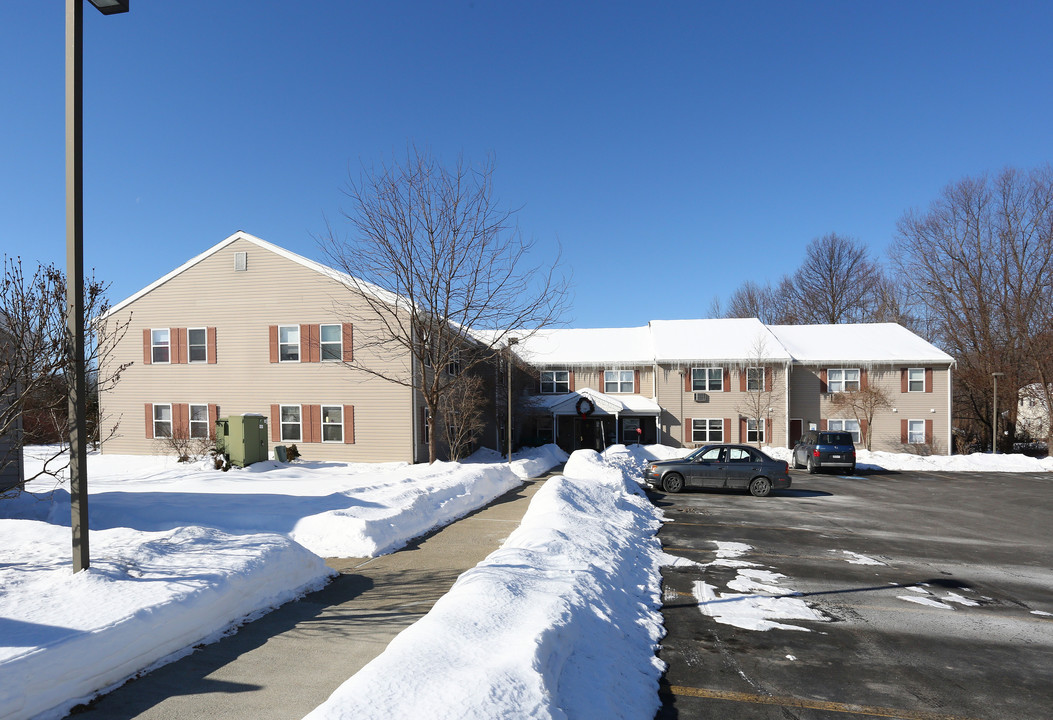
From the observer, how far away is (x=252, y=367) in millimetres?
25312

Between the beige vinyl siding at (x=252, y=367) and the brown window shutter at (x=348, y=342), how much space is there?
24 cm

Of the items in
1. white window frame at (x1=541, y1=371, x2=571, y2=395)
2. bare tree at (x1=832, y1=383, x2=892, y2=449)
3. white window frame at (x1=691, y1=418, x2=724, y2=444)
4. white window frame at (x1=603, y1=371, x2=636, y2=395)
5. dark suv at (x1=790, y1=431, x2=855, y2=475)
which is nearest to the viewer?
dark suv at (x1=790, y1=431, x2=855, y2=475)

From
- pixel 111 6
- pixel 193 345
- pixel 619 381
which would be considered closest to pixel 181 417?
pixel 193 345

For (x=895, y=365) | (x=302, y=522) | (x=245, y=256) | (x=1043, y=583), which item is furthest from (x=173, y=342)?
(x=895, y=365)

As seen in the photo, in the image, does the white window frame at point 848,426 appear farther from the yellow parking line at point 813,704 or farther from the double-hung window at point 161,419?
the yellow parking line at point 813,704

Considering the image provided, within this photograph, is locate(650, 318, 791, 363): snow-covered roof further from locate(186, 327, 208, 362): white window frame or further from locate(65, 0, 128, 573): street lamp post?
locate(65, 0, 128, 573): street lamp post

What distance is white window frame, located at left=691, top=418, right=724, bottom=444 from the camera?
36.6 metres

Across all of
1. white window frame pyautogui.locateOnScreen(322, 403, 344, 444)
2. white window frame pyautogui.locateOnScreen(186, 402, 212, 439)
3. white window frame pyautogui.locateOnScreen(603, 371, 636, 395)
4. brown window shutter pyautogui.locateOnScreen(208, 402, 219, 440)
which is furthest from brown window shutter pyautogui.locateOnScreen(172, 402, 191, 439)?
white window frame pyautogui.locateOnScreen(603, 371, 636, 395)

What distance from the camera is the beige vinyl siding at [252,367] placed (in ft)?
79.0

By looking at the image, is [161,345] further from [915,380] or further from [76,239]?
[915,380]

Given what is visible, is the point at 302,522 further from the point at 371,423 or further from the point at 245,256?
the point at 245,256

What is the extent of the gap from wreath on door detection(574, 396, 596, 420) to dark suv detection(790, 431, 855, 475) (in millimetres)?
11223

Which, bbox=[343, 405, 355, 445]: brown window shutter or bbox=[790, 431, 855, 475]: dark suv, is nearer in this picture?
bbox=[343, 405, 355, 445]: brown window shutter

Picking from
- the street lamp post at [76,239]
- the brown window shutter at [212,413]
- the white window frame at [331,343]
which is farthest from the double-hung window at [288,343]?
the street lamp post at [76,239]
